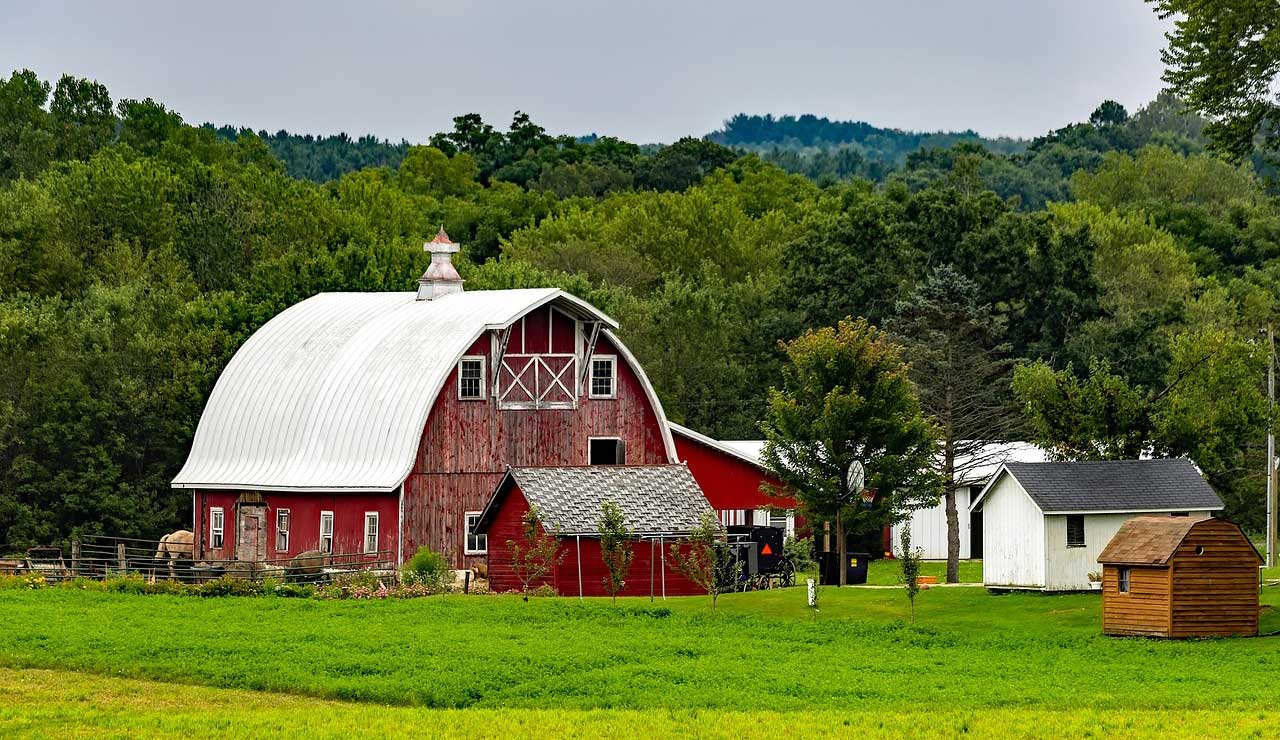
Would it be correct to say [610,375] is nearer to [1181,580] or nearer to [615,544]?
[615,544]

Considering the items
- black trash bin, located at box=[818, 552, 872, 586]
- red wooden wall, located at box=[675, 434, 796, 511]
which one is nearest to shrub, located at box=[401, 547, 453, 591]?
black trash bin, located at box=[818, 552, 872, 586]

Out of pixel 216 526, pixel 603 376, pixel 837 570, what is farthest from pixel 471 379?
pixel 837 570

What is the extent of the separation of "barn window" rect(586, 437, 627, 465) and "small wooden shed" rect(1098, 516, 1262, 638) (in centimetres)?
2044

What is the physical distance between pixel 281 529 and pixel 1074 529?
Answer: 22131 millimetres

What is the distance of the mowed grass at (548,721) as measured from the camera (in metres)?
28.5

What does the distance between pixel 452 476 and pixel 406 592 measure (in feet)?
18.9

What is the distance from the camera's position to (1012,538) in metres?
49.4

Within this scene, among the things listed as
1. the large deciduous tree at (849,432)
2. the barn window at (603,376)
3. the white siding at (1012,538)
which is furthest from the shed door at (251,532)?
the white siding at (1012,538)

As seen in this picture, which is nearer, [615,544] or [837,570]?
[615,544]

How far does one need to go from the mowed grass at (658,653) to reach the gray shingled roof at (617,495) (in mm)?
3357

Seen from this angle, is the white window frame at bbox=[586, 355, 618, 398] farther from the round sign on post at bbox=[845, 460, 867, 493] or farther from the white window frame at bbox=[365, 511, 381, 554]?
the white window frame at bbox=[365, 511, 381, 554]

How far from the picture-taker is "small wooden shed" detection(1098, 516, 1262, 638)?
40.3 meters

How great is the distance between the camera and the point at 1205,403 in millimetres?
56562

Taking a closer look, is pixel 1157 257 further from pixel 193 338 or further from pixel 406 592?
pixel 406 592
